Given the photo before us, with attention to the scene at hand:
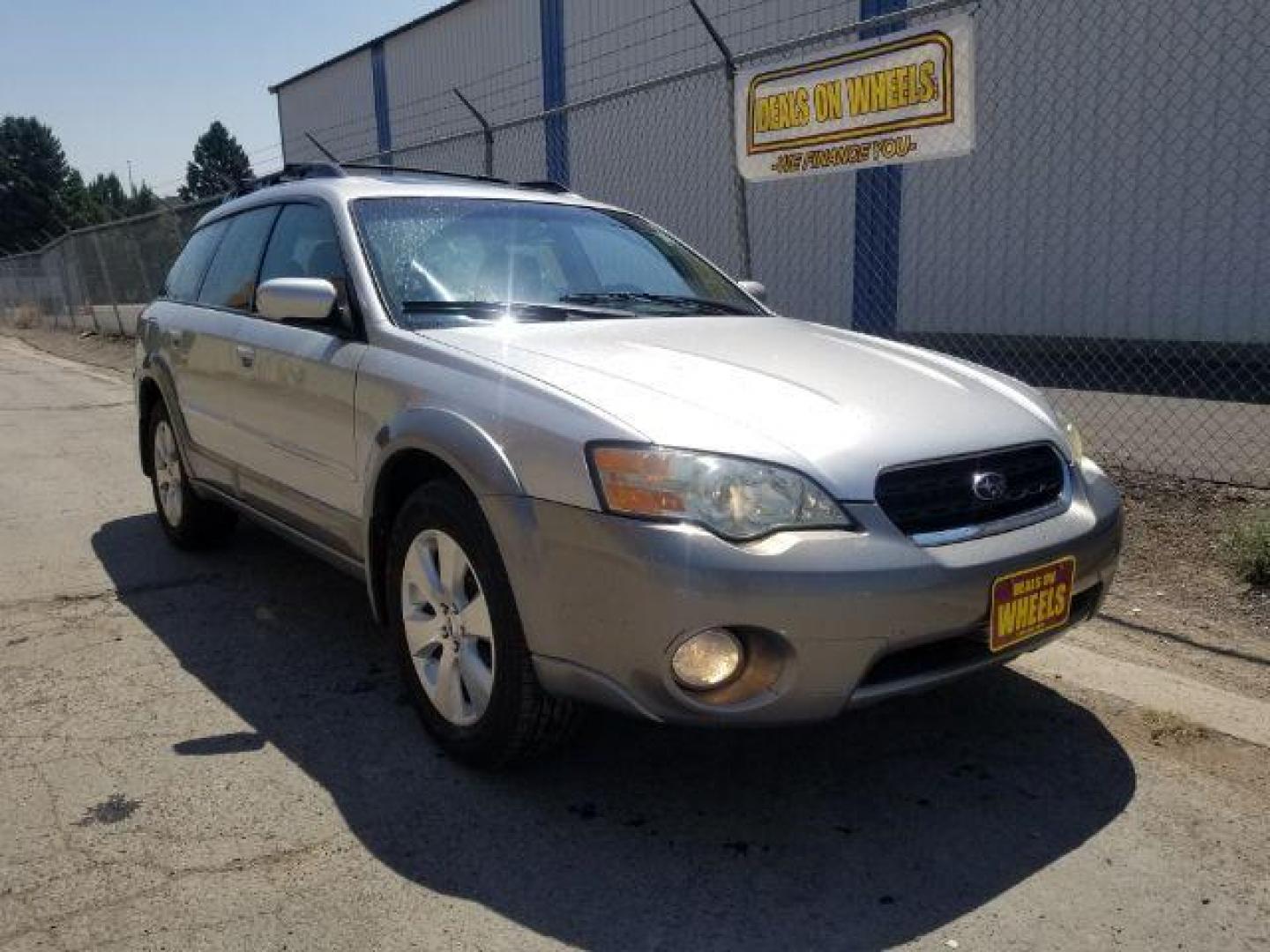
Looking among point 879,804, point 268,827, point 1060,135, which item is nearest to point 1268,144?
point 1060,135

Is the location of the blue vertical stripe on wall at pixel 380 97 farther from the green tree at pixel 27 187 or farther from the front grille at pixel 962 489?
the green tree at pixel 27 187

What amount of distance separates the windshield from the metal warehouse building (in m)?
2.69

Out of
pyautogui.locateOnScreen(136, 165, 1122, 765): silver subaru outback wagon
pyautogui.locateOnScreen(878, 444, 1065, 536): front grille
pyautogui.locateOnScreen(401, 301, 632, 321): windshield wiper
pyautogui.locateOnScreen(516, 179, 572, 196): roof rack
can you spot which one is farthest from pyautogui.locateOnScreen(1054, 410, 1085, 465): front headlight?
pyautogui.locateOnScreen(516, 179, 572, 196): roof rack

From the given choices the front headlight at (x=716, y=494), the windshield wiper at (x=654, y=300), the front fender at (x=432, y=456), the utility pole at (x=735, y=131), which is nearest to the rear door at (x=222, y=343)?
the front fender at (x=432, y=456)

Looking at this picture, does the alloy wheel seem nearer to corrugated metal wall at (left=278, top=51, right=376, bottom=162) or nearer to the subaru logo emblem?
the subaru logo emblem

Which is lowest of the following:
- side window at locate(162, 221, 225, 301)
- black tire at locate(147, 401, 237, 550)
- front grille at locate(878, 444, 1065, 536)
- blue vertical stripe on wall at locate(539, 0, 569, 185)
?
black tire at locate(147, 401, 237, 550)

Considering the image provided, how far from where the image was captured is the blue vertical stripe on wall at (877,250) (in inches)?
502

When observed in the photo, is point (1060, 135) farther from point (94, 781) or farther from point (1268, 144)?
point (94, 781)

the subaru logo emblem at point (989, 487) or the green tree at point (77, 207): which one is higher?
the green tree at point (77, 207)

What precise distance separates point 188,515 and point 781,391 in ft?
11.2

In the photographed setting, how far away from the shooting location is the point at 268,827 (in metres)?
2.65

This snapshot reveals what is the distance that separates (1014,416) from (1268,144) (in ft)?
31.1

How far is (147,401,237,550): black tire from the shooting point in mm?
4973

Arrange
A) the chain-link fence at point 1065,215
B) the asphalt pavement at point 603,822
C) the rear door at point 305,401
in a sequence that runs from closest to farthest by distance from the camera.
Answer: the asphalt pavement at point 603,822 < the rear door at point 305,401 < the chain-link fence at point 1065,215
